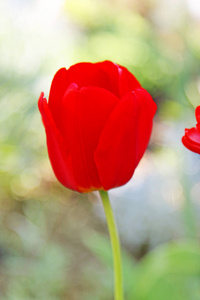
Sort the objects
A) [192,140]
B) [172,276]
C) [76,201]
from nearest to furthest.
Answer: [192,140]
[172,276]
[76,201]

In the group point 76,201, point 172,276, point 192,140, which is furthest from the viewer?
point 76,201

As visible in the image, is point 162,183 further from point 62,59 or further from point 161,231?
point 62,59

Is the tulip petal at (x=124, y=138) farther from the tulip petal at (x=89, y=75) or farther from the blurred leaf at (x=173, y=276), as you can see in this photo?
the blurred leaf at (x=173, y=276)

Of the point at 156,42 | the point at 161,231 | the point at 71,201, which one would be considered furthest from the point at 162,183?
the point at 156,42

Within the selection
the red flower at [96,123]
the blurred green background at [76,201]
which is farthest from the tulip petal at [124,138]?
the blurred green background at [76,201]

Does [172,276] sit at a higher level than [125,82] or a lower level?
lower

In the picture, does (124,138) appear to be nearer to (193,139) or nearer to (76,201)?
(193,139)

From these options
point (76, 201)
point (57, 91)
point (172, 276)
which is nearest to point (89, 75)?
point (57, 91)
